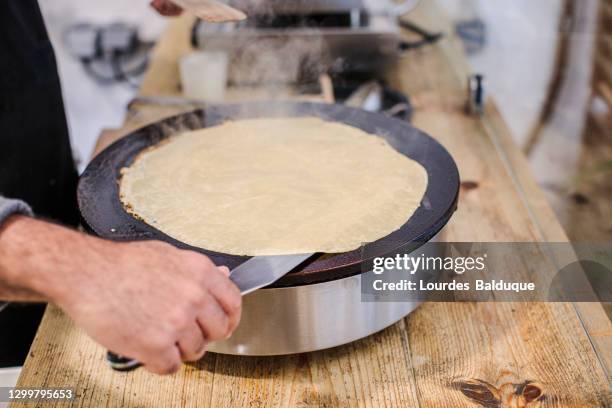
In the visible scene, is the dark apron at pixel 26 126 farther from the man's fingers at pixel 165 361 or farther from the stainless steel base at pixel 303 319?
the man's fingers at pixel 165 361

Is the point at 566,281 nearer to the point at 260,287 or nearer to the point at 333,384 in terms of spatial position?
the point at 333,384

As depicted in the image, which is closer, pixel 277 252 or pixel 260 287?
pixel 260 287

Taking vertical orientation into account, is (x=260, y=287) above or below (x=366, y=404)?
above

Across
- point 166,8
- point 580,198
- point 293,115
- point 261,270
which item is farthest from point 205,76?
point 580,198

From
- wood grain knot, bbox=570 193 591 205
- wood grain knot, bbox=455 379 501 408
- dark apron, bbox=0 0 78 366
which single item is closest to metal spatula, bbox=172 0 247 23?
dark apron, bbox=0 0 78 366

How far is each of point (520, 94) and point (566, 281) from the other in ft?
7.31

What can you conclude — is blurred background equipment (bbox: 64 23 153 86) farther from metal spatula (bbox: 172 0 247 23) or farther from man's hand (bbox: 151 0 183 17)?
metal spatula (bbox: 172 0 247 23)

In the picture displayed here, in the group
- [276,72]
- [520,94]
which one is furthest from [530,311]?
[520,94]

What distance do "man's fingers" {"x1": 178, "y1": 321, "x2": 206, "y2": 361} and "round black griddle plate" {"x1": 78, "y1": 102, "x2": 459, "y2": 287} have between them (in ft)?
0.67

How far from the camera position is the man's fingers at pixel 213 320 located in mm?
800

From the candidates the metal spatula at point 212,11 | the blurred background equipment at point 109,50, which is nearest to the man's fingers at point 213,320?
the metal spatula at point 212,11

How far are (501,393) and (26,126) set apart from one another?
136cm

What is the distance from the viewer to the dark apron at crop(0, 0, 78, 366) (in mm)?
1510

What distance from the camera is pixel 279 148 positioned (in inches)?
58.7
